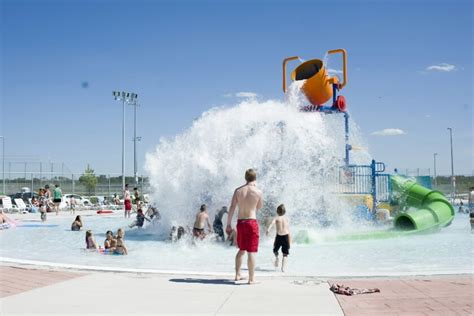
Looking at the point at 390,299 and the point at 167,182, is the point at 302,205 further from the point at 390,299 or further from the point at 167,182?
the point at 390,299

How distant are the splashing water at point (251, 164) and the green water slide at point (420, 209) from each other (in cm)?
204

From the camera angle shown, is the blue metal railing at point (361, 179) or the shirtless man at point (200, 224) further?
the blue metal railing at point (361, 179)

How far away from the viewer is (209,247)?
11273 millimetres

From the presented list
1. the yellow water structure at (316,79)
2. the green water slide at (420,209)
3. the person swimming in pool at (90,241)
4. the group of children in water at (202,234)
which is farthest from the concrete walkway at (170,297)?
the yellow water structure at (316,79)

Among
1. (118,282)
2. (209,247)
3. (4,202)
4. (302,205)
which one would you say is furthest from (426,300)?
(4,202)

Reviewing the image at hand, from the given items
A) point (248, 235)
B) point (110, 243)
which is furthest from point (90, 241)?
point (248, 235)

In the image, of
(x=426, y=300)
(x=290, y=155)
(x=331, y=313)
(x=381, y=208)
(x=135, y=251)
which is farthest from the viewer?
(x=381, y=208)

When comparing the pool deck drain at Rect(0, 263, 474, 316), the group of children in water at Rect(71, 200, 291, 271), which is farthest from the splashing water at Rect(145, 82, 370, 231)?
the pool deck drain at Rect(0, 263, 474, 316)

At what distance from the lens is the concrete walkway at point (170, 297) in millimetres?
5109

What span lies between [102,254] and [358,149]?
34.6ft

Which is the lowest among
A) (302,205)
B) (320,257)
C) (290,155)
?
(320,257)

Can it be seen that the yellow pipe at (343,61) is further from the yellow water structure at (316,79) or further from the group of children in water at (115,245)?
the group of children in water at (115,245)

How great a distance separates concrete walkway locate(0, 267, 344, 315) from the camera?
5109 mm

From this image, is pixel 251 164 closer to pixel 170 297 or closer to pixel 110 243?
pixel 110 243
